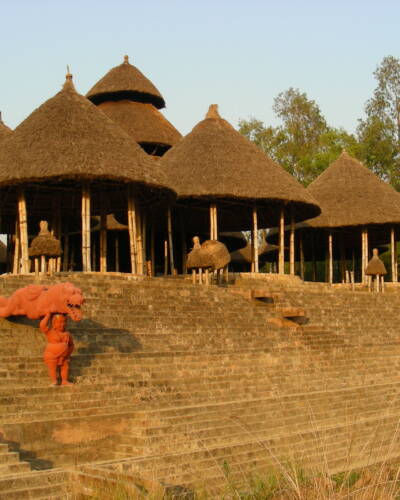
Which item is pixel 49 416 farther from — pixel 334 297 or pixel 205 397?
pixel 334 297

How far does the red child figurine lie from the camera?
9.93 m

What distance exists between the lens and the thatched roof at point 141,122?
29.2 m

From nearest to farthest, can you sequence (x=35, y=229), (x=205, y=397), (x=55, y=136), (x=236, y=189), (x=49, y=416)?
(x=49, y=416) < (x=205, y=397) < (x=55, y=136) < (x=236, y=189) < (x=35, y=229)

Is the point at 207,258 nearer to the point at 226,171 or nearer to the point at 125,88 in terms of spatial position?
the point at 226,171

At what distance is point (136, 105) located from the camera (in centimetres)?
3073

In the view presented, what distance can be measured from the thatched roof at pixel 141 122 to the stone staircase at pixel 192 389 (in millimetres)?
12805

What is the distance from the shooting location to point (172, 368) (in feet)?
39.1

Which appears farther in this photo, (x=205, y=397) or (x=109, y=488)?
(x=205, y=397)

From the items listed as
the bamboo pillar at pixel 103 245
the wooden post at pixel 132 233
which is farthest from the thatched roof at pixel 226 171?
the wooden post at pixel 132 233

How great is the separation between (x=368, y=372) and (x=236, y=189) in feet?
26.3

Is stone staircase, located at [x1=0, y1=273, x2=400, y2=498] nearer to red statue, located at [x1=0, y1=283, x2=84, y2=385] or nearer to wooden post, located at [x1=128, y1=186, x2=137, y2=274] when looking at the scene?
red statue, located at [x1=0, y1=283, x2=84, y2=385]

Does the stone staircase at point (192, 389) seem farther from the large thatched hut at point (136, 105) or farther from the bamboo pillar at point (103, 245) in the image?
the large thatched hut at point (136, 105)

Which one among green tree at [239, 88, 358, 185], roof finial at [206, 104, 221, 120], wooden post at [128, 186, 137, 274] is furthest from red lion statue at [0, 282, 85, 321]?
green tree at [239, 88, 358, 185]

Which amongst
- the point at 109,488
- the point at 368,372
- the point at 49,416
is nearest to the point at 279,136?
the point at 368,372
